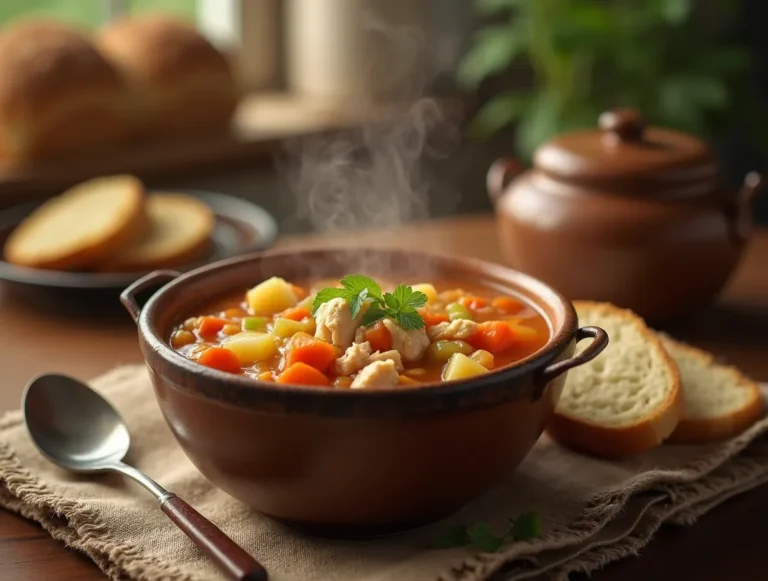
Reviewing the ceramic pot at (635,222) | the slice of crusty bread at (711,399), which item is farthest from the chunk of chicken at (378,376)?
the ceramic pot at (635,222)

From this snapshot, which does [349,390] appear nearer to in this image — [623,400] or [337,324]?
[337,324]

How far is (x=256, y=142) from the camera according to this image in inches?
190

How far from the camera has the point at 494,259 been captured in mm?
3268

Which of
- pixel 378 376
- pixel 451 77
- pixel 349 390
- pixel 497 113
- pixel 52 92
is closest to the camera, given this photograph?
pixel 349 390

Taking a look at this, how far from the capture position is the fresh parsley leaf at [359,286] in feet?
5.89

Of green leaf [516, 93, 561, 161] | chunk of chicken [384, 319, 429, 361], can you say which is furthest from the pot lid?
green leaf [516, 93, 561, 161]

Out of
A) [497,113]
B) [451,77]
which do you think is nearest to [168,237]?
[497,113]

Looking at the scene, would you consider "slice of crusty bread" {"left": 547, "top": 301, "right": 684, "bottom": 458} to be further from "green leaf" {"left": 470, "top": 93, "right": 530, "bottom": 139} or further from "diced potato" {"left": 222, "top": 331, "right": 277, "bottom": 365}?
"green leaf" {"left": 470, "top": 93, "right": 530, "bottom": 139}

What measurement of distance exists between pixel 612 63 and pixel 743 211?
2.59 meters

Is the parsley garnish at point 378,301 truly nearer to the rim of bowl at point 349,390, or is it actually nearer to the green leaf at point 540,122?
the rim of bowl at point 349,390

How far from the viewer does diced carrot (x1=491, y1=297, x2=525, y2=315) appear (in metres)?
2.04

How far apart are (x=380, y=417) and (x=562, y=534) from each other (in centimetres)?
43

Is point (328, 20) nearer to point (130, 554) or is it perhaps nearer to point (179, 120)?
point (179, 120)


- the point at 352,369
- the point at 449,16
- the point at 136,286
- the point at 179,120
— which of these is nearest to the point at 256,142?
the point at 179,120
